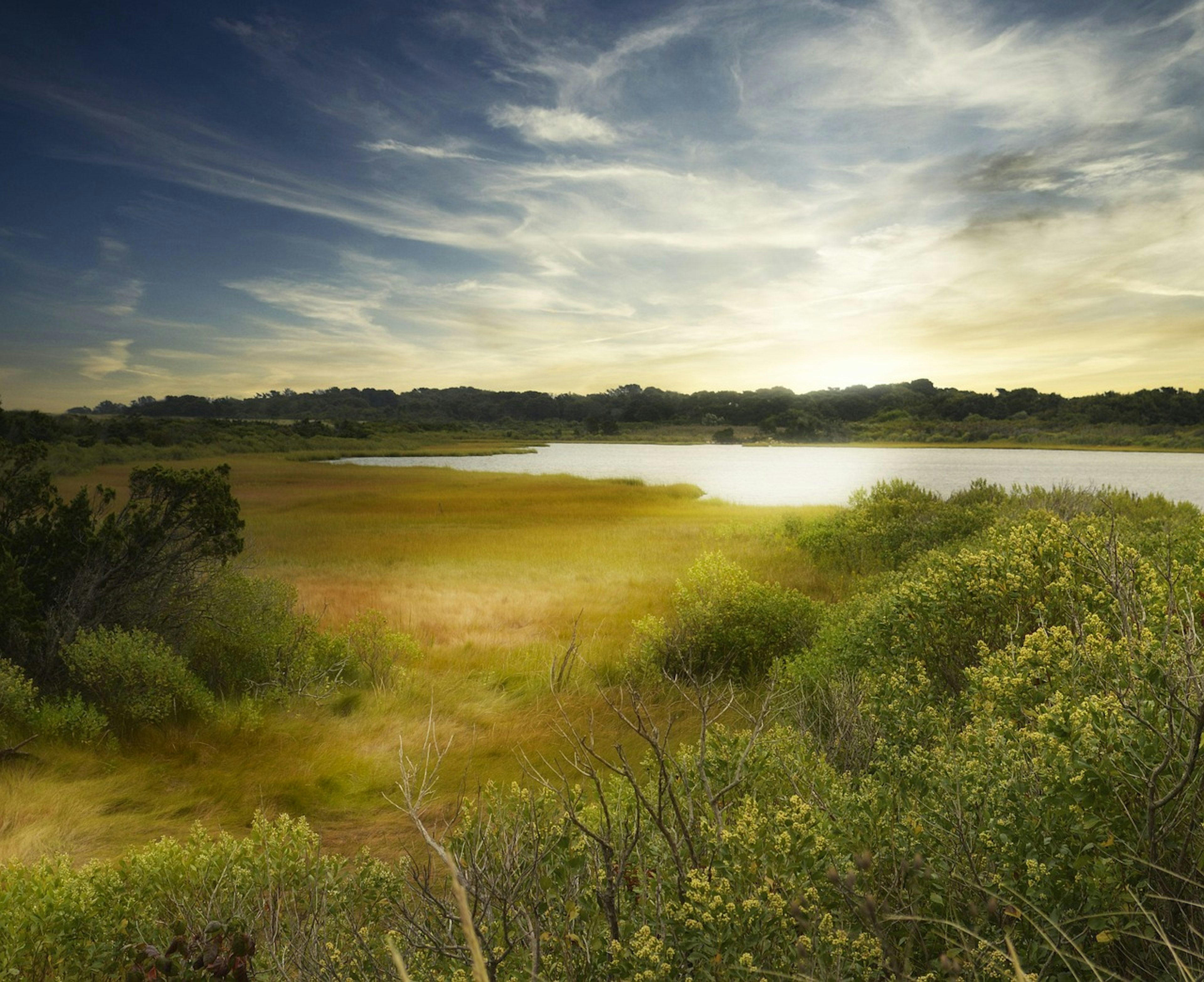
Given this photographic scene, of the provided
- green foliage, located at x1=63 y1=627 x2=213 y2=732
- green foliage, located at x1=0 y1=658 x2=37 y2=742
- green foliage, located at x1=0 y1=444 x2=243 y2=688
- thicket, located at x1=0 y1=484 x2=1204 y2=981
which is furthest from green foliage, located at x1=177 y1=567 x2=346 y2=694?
thicket, located at x1=0 y1=484 x2=1204 y2=981

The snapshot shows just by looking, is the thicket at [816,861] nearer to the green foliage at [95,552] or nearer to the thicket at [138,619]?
the thicket at [138,619]

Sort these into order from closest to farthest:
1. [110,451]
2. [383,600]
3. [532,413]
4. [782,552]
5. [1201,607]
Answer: [1201,607], [383,600], [782,552], [110,451], [532,413]

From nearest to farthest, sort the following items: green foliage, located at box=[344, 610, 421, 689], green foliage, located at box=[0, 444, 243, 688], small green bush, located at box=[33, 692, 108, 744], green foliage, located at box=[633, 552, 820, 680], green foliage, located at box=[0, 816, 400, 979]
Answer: green foliage, located at box=[0, 816, 400, 979]
small green bush, located at box=[33, 692, 108, 744]
green foliage, located at box=[0, 444, 243, 688]
green foliage, located at box=[344, 610, 421, 689]
green foliage, located at box=[633, 552, 820, 680]

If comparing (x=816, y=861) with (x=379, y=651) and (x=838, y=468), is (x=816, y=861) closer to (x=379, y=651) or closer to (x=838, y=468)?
(x=379, y=651)

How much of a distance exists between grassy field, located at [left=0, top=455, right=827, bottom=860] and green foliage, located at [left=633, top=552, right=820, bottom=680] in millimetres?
971

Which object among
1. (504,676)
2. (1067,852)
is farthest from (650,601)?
(1067,852)

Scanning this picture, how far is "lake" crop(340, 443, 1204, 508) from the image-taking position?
134 feet

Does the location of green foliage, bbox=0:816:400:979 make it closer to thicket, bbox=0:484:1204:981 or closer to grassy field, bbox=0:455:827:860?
thicket, bbox=0:484:1204:981

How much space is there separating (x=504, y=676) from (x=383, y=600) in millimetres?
5930

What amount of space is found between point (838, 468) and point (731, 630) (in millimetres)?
61643

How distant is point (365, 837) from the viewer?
7.25 meters

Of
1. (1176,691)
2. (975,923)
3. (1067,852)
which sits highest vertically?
(1176,691)

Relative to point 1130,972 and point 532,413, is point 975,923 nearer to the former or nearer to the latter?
point 1130,972

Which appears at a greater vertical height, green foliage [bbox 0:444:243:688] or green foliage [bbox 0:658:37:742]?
green foliage [bbox 0:444:243:688]
